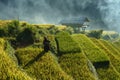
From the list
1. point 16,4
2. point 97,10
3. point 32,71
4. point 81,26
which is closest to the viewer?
point 32,71

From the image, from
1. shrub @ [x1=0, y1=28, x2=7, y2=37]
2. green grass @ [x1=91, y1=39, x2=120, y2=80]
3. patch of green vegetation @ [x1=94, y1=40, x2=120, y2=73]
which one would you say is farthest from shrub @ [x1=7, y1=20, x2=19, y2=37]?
patch of green vegetation @ [x1=94, y1=40, x2=120, y2=73]

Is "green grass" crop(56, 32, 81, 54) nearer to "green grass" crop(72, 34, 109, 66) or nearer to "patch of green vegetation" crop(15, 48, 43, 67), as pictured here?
"green grass" crop(72, 34, 109, 66)

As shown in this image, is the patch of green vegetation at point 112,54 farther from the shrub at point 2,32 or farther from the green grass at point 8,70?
the shrub at point 2,32

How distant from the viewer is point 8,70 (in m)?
45.1

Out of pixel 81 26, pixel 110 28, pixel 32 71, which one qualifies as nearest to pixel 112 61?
pixel 32 71

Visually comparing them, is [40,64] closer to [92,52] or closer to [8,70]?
[8,70]

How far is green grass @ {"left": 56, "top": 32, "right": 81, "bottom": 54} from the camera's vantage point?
60031 mm

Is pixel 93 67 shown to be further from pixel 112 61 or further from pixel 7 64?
pixel 7 64

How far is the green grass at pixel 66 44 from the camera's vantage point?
60.0 meters

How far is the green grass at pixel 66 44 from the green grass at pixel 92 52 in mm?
2511

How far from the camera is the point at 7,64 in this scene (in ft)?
154

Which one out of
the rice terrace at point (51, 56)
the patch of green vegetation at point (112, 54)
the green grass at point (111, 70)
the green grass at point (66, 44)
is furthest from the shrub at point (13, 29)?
the patch of green vegetation at point (112, 54)

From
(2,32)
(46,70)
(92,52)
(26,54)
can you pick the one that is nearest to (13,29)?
(2,32)

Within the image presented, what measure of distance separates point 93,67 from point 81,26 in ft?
165
